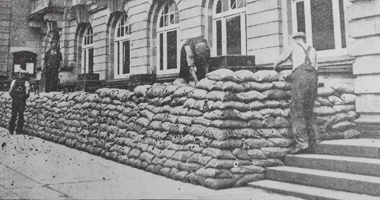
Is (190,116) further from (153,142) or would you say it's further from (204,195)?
(204,195)

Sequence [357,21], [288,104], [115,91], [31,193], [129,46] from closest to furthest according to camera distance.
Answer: [31,193] < [288,104] < [357,21] < [115,91] < [129,46]

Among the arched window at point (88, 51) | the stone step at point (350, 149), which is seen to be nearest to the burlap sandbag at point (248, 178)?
the stone step at point (350, 149)

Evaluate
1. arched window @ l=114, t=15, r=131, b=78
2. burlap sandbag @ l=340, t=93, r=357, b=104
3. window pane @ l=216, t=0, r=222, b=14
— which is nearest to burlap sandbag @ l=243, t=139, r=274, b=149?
burlap sandbag @ l=340, t=93, r=357, b=104

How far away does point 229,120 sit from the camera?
546 centimetres

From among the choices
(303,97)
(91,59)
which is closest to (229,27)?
(303,97)

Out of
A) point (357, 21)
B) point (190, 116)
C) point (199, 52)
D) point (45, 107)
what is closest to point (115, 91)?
point (199, 52)

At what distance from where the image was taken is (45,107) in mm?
10711

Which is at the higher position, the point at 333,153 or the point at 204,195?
the point at 333,153

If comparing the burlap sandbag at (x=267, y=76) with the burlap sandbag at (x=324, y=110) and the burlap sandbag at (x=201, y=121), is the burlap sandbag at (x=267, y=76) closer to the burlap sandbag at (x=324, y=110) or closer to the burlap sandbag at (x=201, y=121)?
the burlap sandbag at (x=324, y=110)

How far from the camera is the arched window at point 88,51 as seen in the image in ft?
59.4

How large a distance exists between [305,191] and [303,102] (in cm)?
160

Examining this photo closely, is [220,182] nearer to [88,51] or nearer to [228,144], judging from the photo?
[228,144]

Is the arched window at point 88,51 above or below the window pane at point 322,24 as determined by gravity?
above

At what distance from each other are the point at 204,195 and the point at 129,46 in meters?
12.0
